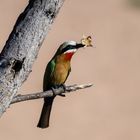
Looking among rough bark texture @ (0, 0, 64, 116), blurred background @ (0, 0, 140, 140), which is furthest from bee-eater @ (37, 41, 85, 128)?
blurred background @ (0, 0, 140, 140)

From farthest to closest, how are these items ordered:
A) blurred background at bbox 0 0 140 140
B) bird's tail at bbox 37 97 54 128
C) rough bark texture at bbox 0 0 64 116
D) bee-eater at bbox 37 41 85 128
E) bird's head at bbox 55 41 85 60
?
blurred background at bbox 0 0 140 140 < bird's tail at bbox 37 97 54 128 < bee-eater at bbox 37 41 85 128 < bird's head at bbox 55 41 85 60 < rough bark texture at bbox 0 0 64 116

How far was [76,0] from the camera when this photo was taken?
19.1 meters

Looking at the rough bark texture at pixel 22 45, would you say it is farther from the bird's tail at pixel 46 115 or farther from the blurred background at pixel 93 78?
the blurred background at pixel 93 78

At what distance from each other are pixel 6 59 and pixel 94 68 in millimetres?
11990

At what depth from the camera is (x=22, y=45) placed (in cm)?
262

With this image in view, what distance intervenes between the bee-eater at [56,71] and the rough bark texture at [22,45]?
0.61 metres

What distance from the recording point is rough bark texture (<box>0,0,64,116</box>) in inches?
103

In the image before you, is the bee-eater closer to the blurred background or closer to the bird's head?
the bird's head

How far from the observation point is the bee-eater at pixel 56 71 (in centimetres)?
359

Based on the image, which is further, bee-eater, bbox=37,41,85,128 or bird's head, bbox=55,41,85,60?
bee-eater, bbox=37,41,85,128

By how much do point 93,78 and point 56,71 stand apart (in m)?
10.2

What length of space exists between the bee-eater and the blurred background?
286 inches

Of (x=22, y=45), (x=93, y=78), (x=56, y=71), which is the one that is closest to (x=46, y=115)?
(x=56, y=71)

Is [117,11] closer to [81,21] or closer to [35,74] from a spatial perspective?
[81,21]
